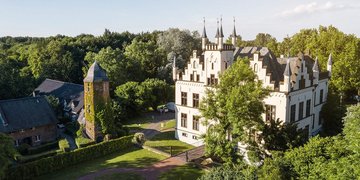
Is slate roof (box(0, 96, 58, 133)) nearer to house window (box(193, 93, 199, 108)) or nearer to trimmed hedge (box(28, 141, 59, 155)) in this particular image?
trimmed hedge (box(28, 141, 59, 155))

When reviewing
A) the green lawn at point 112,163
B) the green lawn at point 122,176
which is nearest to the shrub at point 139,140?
the green lawn at point 112,163

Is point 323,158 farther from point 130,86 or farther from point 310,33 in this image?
point 310,33

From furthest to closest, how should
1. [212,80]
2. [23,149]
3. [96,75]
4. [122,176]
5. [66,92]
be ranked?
1. [66,92]
2. [96,75]
3. [23,149]
4. [212,80]
5. [122,176]

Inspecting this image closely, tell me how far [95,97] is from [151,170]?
13.3m

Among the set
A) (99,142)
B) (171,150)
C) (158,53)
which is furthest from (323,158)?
(158,53)

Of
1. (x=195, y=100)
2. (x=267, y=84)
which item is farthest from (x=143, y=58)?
(x=267, y=84)

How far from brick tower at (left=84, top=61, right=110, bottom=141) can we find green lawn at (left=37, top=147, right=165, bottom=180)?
4.75 metres

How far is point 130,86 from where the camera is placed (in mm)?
51094

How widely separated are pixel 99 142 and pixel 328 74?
3242cm

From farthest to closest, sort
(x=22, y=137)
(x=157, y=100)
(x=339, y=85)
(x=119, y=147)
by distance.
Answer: (x=157, y=100) → (x=339, y=85) → (x=22, y=137) → (x=119, y=147)

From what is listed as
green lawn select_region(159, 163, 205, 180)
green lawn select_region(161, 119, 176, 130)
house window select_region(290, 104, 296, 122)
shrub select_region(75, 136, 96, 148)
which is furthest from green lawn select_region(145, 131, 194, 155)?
house window select_region(290, 104, 296, 122)

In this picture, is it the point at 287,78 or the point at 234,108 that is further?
the point at 287,78

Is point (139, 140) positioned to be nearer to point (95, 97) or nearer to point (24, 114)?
point (95, 97)

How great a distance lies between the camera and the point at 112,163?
104ft
